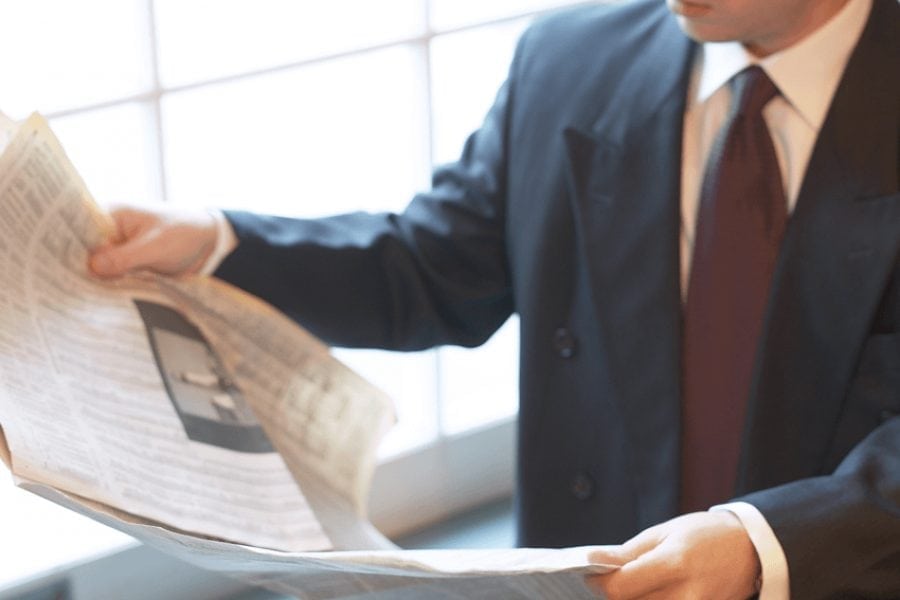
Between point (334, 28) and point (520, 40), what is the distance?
0.40m

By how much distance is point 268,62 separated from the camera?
65.6 inches

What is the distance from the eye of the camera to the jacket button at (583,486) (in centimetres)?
136

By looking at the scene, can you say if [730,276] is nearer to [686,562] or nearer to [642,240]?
[642,240]

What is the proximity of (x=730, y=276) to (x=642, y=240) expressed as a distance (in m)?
0.08

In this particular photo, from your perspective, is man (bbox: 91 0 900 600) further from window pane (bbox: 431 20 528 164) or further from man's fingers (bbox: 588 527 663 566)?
window pane (bbox: 431 20 528 164)

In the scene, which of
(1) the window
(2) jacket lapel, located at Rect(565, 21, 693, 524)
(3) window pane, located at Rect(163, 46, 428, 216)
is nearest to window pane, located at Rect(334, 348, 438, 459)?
(1) the window

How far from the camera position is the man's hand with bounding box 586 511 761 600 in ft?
3.12

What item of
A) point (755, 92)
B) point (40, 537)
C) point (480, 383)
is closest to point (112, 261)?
point (755, 92)

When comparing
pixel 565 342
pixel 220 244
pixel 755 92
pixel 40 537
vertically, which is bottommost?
pixel 40 537

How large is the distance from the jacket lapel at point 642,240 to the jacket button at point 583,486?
57 mm

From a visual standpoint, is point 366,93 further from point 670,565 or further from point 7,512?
point 670,565

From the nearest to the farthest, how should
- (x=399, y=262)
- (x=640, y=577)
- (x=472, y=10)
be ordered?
1. (x=640, y=577)
2. (x=399, y=262)
3. (x=472, y=10)

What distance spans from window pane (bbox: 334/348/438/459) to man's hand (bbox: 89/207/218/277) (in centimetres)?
68

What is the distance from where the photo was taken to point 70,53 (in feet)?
4.91
